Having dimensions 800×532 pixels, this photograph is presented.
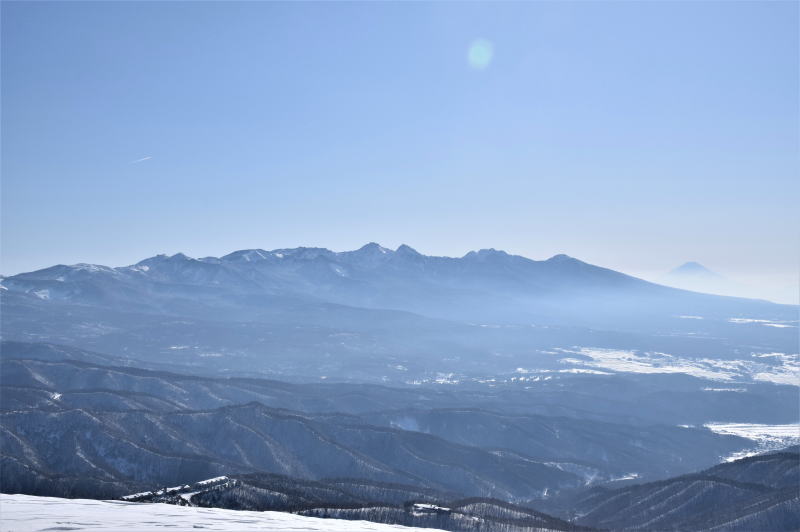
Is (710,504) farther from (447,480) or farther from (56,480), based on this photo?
(56,480)

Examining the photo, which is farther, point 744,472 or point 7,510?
point 744,472

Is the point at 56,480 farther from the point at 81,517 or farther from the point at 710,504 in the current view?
the point at 710,504

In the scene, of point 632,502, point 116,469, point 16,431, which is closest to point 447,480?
point 632,502

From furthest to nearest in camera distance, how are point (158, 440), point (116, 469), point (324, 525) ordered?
point (158, 440)
point (116, 469)
point (324, 525)

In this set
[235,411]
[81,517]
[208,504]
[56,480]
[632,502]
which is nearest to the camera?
[81,517]

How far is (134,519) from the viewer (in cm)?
6981

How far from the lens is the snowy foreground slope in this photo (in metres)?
64.6

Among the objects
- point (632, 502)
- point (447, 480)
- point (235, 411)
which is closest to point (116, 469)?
point (235, 411)

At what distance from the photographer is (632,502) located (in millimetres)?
145500

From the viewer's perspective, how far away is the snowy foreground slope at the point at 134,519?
212 ft

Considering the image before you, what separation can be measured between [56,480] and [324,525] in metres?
80.0

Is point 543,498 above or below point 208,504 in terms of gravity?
below

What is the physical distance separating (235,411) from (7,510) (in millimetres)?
130419

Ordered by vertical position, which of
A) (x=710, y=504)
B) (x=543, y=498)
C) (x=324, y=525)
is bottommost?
(x=543, y=498)
